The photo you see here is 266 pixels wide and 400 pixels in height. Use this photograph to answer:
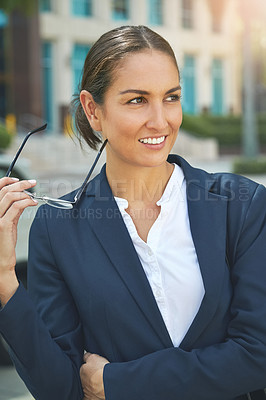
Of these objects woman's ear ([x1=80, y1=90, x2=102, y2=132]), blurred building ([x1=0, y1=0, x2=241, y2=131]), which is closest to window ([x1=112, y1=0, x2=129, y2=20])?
blurred building ([x1=0, y1=0, x2=241, y2=131])

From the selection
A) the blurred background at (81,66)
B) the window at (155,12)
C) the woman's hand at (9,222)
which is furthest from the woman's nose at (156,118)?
the window at (155,12)

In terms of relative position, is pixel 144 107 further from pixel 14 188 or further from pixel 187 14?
pixel 187 14

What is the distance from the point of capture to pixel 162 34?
108 feet

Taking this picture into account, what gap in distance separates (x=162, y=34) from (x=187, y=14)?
123 inches

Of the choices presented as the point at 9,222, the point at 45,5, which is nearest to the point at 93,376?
the point at 9,222

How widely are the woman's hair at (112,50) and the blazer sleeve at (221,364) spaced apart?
59 cm

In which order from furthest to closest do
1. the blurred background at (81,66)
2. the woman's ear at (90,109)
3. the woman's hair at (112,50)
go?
1. the blurred background at (81,66)
2. the woman's ear at (90,109)
3. the woman's hair at (112,50)

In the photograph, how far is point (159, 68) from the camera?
Answer: 68.8 inches

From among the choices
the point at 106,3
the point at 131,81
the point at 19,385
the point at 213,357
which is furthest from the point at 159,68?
the point at 106,3

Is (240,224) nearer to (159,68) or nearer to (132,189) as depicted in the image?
(132,189)

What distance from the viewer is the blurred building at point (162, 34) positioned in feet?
91.4

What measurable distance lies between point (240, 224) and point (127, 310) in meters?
0.38

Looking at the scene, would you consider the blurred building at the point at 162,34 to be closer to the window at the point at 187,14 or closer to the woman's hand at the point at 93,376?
the window at the point at 187,14

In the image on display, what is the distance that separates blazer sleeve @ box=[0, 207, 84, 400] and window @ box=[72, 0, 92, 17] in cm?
2817
